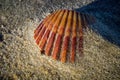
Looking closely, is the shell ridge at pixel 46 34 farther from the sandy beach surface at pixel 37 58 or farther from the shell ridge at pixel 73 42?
the shell ridge at pixel 73 42

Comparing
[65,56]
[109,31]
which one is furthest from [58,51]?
[109,31]

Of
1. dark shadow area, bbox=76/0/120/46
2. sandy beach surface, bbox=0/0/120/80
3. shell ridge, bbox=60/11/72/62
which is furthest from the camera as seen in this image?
dark shadow area, bbox=76/0/120/46

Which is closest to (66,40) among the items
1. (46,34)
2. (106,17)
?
(46,34)

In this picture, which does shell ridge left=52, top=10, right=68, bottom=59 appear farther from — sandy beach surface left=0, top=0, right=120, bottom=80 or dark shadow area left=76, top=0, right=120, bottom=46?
dark shadow area left=76, top=0, right=120, bottom=46

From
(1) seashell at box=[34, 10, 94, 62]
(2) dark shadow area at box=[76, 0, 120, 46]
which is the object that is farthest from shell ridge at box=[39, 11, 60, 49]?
(2) dark shadow area at box=[76, 0, 120, 46]

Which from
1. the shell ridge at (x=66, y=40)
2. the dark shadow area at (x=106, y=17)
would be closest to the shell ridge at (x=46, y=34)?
the shell ridge at (x=66, y=40)

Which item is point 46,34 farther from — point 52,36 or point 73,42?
point 73,42

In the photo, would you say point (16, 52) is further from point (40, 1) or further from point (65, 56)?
point (40, 1)
